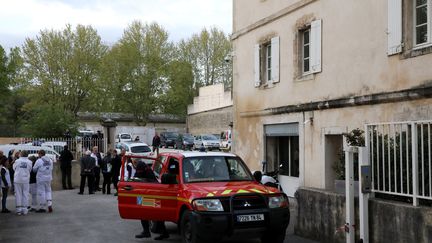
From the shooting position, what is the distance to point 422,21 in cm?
1079

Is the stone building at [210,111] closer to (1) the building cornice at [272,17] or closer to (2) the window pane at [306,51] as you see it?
(1) the building cornice at [272,17]

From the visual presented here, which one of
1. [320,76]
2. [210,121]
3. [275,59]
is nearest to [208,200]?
[320,76]

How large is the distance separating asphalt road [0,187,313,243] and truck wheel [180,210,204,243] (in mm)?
1421

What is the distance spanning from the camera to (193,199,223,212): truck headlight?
28.1ft

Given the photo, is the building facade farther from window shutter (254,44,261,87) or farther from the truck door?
the truck door

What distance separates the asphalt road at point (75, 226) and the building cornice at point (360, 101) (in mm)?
3563

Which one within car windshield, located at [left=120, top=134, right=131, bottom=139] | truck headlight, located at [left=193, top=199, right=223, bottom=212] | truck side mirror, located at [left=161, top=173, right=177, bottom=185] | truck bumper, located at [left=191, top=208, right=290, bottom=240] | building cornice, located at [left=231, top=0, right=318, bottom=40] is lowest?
truck bumper, located at [left=191, top=208, right=290, bottom=240]

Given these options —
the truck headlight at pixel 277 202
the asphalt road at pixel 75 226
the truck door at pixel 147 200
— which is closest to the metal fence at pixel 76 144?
the asphalt road at pixel 75 226

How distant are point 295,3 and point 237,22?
403 cm

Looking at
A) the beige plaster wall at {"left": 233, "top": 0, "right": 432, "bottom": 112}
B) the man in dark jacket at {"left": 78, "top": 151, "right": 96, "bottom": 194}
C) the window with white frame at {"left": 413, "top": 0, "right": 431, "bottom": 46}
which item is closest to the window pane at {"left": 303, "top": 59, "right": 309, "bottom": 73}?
the beige plaster wall at {"left": 233, "top": 0, "right": 432, "bottom": 112}

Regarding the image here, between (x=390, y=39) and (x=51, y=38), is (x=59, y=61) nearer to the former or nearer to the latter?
(x=51, y=38)

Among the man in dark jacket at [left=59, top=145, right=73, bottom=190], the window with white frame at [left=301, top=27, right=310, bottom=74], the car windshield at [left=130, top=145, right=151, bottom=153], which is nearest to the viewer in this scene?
the window with white frame at [left=301, top=27, right=310, bottom=74]

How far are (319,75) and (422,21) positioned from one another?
11.9ft

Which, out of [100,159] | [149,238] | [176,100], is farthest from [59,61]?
[149,238]
